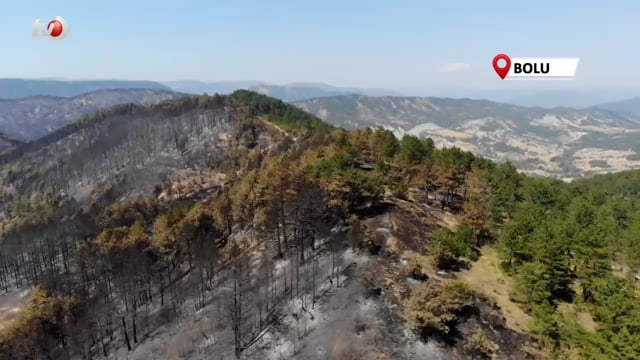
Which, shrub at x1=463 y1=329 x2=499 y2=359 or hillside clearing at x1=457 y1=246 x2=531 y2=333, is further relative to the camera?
hillside clearing at x1=457 y1=246 x2=531 y2=333

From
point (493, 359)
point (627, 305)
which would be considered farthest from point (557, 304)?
point (493, 359)

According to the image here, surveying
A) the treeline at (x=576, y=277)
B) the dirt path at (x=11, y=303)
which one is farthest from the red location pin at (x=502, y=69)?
the dirt path at (x=11, y=303)

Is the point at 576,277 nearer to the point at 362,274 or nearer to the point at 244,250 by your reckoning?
the point at 362,274

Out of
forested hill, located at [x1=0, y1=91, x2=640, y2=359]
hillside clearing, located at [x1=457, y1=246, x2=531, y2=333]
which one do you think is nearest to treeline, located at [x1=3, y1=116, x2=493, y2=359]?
forested hill, located at [x1=0, y1=91, x2=640, y2=359]

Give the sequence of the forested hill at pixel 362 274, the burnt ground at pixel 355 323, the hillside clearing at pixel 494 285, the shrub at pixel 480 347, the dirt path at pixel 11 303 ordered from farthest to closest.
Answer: the dirt path at pixel 11 303 < the hillside clearing at pixel 494 285 < the forested hill at pixel 362 274 < the burnt ground at pixel 355 323 < the shrub at pixel 480 347

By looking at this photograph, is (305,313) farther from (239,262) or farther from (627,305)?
(627,305)

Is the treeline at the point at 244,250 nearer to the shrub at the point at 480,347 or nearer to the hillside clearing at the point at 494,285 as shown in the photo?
the hillside clearing at the point at 494,285

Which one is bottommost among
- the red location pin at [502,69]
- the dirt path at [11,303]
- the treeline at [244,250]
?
the dirt path at [11,303]

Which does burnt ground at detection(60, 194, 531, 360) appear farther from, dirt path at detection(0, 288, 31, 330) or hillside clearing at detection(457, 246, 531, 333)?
dirt path at detection(0, 288, 31, 330)
